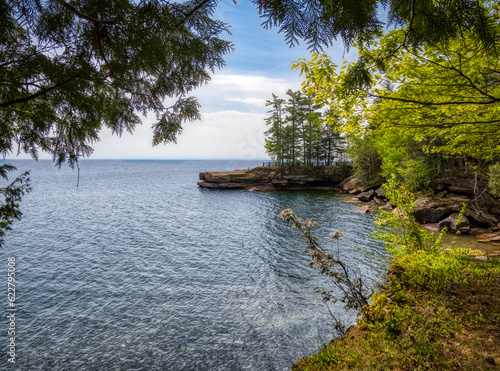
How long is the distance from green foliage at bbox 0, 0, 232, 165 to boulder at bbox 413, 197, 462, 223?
21.8m

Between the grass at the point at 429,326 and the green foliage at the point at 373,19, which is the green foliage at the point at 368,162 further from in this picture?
the green foliage at the point at 373,19

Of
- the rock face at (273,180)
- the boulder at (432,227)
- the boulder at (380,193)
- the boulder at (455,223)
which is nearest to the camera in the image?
the boulder at (455,223)

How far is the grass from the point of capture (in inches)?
152

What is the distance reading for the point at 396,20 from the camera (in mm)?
2941

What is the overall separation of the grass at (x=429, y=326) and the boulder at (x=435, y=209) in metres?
14.6

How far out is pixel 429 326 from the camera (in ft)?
15.0

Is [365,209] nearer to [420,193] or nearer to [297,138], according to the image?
[420,193]

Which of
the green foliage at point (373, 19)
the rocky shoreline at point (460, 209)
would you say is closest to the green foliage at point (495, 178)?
the rocky shoreline at point (460, 209)

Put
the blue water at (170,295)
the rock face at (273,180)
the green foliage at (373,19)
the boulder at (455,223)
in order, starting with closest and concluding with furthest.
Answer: the green foliage at (373,19)
the blue water at (170,295)
the boulder at (455,223)
the rock face at (273,180)

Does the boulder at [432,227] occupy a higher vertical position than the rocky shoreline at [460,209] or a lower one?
lower

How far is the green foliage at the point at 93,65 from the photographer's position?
317 cm

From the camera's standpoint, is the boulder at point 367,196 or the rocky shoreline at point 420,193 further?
the boulder at point 367,196

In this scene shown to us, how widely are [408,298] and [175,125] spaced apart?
6708 mm

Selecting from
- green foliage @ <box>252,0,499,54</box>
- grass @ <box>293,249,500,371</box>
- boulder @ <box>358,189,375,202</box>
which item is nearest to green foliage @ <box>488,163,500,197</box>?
grass @ <box>293,249,500,371</box>
